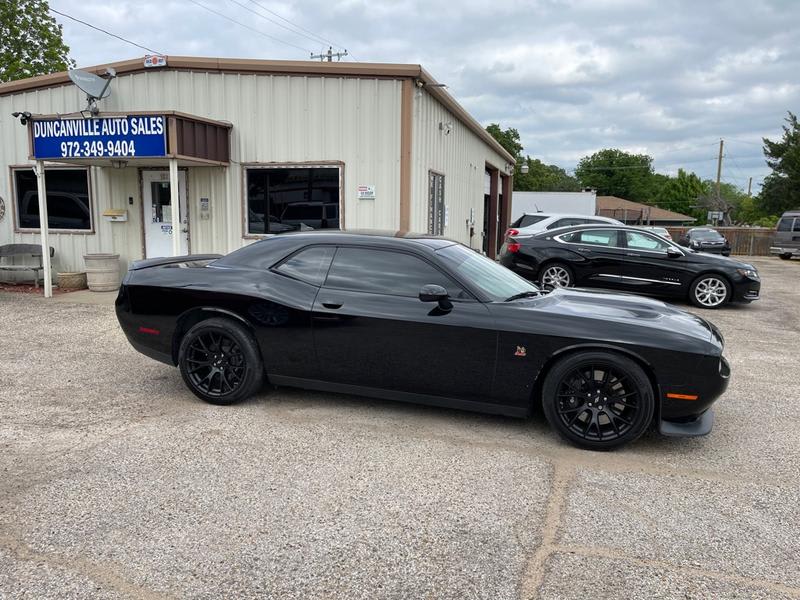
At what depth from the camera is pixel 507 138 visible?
67562 mm

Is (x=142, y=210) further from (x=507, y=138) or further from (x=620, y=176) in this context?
(x=620, y=176)

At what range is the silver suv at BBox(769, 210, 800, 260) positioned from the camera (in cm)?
2511

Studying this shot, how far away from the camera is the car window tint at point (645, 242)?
1088 centimetres

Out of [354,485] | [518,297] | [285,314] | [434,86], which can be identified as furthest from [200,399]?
[434,86]

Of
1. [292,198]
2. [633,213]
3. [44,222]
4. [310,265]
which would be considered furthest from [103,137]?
[633,213]

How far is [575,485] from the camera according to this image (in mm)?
3738

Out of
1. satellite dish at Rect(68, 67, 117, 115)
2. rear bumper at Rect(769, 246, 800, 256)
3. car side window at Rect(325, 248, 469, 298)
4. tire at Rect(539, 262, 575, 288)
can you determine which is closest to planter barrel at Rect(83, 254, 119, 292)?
satellite dish at Rect(68, 67, 117, 115)

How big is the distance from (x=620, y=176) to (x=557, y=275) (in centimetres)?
9296

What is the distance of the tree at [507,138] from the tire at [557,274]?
5712 centimetres

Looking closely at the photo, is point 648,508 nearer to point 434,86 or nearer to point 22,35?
point 434,86

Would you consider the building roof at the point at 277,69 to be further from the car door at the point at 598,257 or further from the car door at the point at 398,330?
the car door at the point at 398,330

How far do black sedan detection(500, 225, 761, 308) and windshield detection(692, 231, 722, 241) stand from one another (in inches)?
726

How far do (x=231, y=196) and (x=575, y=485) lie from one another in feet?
28.8

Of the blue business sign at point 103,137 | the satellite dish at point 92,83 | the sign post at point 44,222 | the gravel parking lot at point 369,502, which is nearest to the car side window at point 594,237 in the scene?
the gravel parking lot at point 369,502
